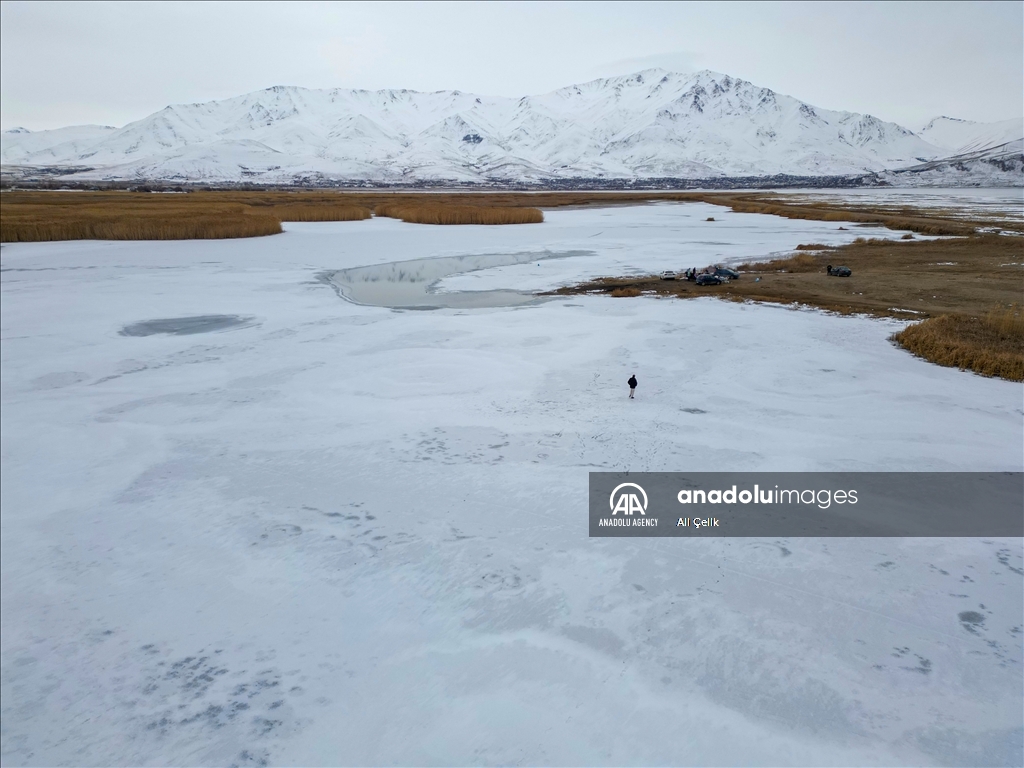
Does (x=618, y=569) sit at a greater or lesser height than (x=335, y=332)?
lesser

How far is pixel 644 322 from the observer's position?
48.6 ft

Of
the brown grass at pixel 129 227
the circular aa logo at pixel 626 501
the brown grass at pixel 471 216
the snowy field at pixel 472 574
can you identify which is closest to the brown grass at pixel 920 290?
the snowy field at pixel 472 574

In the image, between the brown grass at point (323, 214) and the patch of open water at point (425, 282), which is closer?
the patch of open water at point (425, 282)

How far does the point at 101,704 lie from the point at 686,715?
4410 millimetres

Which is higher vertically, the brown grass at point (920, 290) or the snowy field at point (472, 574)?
the brown grass at point (920, 290)

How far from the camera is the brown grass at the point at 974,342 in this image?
11469mm

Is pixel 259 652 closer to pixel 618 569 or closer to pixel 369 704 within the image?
pixel 369 704

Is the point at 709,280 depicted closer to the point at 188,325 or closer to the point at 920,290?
the point at 920,290

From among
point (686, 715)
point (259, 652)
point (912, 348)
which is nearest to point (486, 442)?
point (259, 652)

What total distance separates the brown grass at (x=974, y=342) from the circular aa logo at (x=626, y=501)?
27.8 feet

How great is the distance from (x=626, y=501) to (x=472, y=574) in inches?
84.5

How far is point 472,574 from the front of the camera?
19.6 feet

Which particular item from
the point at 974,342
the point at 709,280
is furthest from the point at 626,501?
the point at 709,280

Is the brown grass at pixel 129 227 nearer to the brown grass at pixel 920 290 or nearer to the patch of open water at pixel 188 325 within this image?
the patch of open water at pixel 188 325
